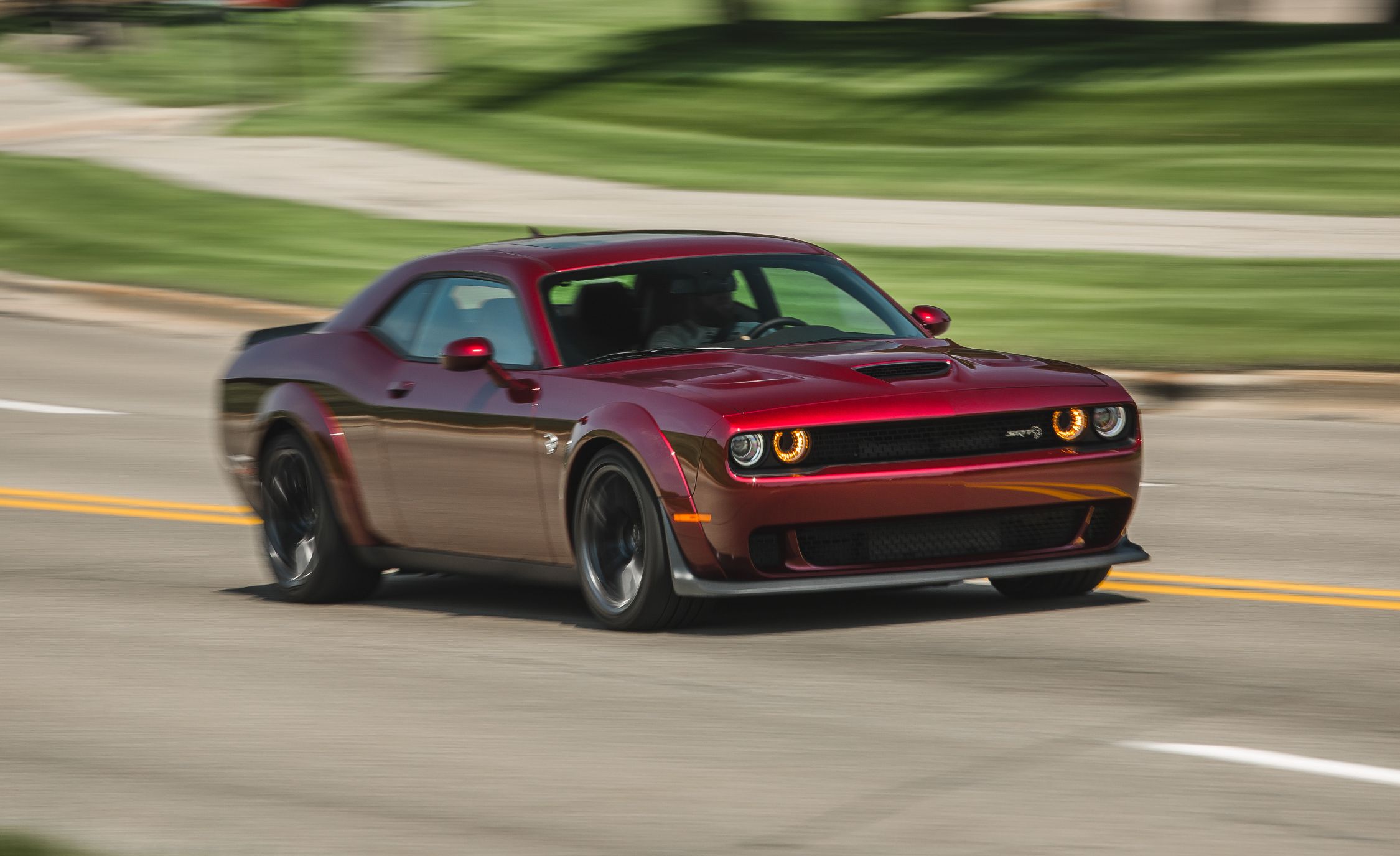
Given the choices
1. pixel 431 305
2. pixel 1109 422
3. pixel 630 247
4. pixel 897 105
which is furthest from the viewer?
pixel 897 105

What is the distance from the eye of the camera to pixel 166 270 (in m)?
23.3

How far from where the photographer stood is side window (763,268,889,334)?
9.21 meters

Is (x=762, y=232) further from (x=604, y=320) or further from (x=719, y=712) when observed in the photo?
(x=719, y=712)

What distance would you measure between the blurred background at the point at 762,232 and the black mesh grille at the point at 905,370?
2.98 ft

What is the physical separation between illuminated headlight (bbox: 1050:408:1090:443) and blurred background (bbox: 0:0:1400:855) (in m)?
0.67

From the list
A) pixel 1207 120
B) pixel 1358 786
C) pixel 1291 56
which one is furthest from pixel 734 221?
pixel 1358 786

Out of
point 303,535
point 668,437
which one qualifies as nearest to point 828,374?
point 668,437

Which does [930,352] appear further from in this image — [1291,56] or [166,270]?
[1291,56]

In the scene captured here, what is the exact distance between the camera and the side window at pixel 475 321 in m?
9.04

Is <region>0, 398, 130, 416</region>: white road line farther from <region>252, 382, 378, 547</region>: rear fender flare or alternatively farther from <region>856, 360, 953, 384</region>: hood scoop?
<region>856, 360, 953, 384</region>: hood scoop

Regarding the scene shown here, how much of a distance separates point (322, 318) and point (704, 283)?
1158cm

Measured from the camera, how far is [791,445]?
788cm

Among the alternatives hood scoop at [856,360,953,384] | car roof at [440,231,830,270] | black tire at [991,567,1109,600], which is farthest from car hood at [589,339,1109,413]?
black tire at [991,567,1109,600]

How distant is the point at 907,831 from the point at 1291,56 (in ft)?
88.4
